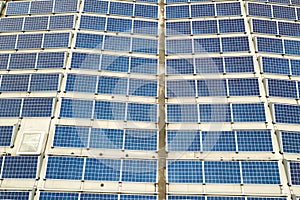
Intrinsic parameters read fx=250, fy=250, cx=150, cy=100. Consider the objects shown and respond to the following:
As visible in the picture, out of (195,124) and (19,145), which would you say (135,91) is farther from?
(19,145)

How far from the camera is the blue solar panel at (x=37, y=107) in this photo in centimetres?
2445

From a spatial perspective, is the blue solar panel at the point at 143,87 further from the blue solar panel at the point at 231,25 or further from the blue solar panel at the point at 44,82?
the blue solar panel at the point at 231,25

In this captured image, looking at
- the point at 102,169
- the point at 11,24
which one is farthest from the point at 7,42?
the point at 102,169

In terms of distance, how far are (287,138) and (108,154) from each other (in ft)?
54.0

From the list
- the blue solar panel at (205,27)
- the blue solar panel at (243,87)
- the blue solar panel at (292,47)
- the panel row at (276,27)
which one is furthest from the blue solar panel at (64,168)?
the blue solar panel at (292,47)

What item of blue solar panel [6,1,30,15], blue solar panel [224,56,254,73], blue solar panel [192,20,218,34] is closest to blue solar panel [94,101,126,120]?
blue solar panel [224,56,254,73]

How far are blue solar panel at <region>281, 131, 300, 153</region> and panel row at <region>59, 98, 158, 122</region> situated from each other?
12.0 meters

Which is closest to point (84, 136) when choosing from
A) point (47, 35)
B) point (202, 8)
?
point (47, 35)

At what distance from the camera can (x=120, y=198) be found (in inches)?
837

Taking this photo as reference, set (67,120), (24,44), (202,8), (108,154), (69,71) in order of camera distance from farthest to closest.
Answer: (202,8), (24,44), (69,71), (67,120), (108,154)

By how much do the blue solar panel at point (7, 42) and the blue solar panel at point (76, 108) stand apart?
34.0ft

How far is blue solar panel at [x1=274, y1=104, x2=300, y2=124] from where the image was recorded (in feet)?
78.7

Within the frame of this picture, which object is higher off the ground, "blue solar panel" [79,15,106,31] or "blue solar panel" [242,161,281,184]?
"blue solar panel" [79,15,106,31]

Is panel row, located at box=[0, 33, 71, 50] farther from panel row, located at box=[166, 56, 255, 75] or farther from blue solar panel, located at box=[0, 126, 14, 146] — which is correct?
panel row, located at box=[166, 56, 255, 75]
